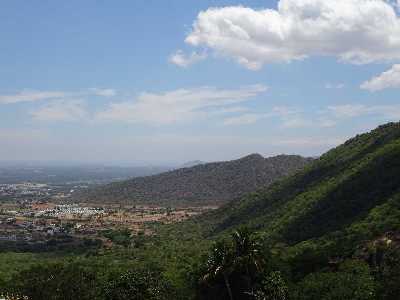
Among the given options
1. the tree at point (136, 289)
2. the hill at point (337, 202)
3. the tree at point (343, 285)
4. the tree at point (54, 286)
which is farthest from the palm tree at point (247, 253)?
the tree at point (54, 286)

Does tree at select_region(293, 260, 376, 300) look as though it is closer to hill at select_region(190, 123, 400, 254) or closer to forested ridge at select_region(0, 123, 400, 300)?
forested ridge at select_region(0, 123, 400, 300)

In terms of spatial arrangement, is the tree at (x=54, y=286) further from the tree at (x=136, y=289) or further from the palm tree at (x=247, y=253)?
the palm tree at (x=247, y=253)

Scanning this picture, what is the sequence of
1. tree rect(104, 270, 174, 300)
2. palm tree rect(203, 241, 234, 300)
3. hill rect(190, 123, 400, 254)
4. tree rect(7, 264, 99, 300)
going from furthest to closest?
hill rect(190, 123, 400, 254)
tree rect(7, 264, 99, 300)
tree rect(104, 270, 174, 300)
palm tree rect(203, 241, 234, 300)

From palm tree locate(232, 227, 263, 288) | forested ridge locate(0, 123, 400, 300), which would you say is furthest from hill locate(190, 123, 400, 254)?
palm tree locate(232, 227, 263, 288)

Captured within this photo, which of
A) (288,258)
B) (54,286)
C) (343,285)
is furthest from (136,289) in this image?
(288,258)

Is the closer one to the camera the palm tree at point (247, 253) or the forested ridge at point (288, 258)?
the forested ridge at point (288, 258)

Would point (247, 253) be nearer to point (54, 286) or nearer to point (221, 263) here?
point (221, 263)
